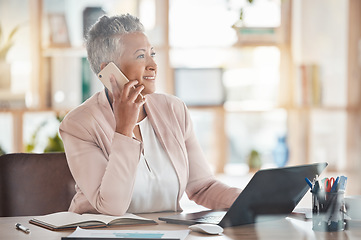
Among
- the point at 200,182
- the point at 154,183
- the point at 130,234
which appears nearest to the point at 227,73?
the point at 200,182

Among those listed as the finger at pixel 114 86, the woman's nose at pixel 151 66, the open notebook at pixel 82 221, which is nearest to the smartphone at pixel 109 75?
the finger at pixel 114 86

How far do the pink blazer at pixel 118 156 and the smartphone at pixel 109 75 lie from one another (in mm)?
81

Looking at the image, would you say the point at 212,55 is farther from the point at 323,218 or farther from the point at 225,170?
the point at 323,218

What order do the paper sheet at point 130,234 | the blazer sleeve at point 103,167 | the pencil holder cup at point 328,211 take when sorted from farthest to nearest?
the blazer sleeve at point 103,167, the pencil holder cup at point 328,211, the paper sheet at point 130,234

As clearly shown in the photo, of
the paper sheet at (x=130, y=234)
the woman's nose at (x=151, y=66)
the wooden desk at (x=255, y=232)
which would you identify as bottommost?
the wooden desk at (x=255, y=232)

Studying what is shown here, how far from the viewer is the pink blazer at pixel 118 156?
5.50ft

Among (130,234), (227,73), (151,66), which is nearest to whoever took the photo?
(130,234)

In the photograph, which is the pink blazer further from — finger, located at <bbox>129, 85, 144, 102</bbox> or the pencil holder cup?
the pencil holder cup

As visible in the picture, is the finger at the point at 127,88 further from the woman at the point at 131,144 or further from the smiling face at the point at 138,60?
the smiling face at the point at 138,60

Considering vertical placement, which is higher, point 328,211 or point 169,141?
point 169,141

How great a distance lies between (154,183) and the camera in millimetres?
1867

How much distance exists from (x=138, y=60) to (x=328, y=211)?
0.84 metres

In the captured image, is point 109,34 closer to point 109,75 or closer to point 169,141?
point 109,75

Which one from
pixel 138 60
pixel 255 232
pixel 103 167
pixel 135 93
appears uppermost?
pixel 138 60
